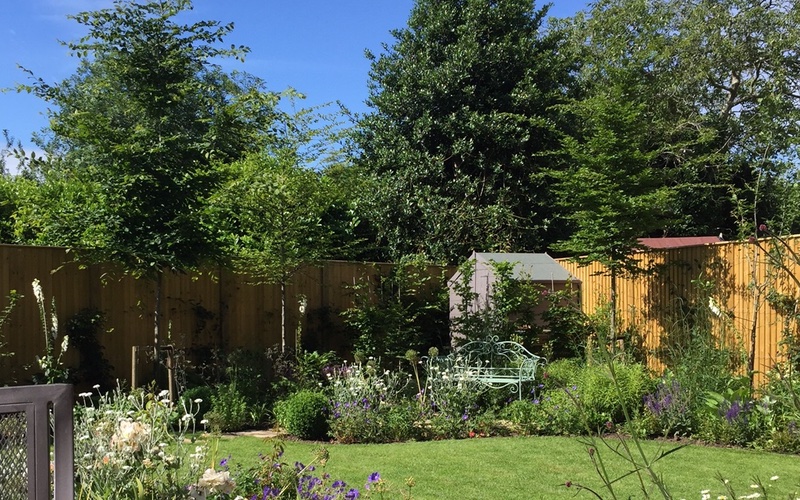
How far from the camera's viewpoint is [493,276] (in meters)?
9.66

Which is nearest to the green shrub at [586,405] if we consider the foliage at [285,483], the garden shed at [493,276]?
the garden shed at [493,276]

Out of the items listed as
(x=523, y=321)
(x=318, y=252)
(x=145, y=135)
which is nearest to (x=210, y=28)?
(x=145, y=135)

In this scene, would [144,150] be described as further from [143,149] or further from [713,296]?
[713,296]

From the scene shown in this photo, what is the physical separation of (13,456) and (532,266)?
28.6 ft

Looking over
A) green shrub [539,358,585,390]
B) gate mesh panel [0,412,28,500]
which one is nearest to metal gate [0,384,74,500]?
gate mesh panel [0,412,28,500]

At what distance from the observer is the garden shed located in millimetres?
9633

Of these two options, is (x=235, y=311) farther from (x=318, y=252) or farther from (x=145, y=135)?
(x=145, y=135)

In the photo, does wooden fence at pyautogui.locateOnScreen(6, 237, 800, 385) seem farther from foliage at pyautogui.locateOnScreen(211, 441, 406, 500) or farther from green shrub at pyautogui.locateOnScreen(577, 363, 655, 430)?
foliage at pyautogui.locateOnScreen(211, 441, 406, 500)

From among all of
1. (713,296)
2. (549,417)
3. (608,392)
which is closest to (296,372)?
(549,417)

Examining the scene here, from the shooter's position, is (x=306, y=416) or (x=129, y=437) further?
(x=306, y=416)

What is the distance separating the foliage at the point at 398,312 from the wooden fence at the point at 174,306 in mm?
414

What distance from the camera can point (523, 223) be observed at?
14.4 m

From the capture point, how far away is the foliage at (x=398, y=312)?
9.58 m

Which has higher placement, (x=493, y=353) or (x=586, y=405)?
(x=493, y=353)
